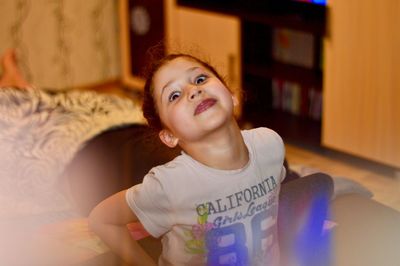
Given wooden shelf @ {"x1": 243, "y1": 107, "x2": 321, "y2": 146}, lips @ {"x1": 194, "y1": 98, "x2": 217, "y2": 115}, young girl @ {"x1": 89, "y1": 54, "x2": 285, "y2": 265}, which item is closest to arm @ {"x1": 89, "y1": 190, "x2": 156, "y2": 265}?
young girl @ {"x1": 89, "y1": 54, "x2": 285, "y2": 265}

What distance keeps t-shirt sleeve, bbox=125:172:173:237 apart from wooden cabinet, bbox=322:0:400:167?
1.70m

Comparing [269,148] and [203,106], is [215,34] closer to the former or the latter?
[269,148]

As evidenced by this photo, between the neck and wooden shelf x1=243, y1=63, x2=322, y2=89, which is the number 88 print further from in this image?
wooden shelf x1=243, y1=63, x2=322, y2=89

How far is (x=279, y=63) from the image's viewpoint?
340cm

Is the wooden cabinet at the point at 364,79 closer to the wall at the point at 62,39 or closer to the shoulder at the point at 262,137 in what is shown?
the shoulder at the point at 262,137

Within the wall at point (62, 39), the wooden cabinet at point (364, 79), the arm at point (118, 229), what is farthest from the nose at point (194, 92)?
the wall at point (62, 39)

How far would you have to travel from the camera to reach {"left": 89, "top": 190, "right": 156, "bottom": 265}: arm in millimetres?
1202

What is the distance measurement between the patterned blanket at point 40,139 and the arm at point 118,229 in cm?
77

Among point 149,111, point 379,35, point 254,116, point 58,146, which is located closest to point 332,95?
point 379,35

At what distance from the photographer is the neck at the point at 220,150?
116 centimetres

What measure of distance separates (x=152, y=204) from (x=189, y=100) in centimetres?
19

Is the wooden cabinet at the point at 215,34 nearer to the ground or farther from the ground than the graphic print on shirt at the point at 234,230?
nearer to the ground

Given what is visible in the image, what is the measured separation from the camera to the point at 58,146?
2.13 meters

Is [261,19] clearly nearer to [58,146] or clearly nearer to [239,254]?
[58,146]
